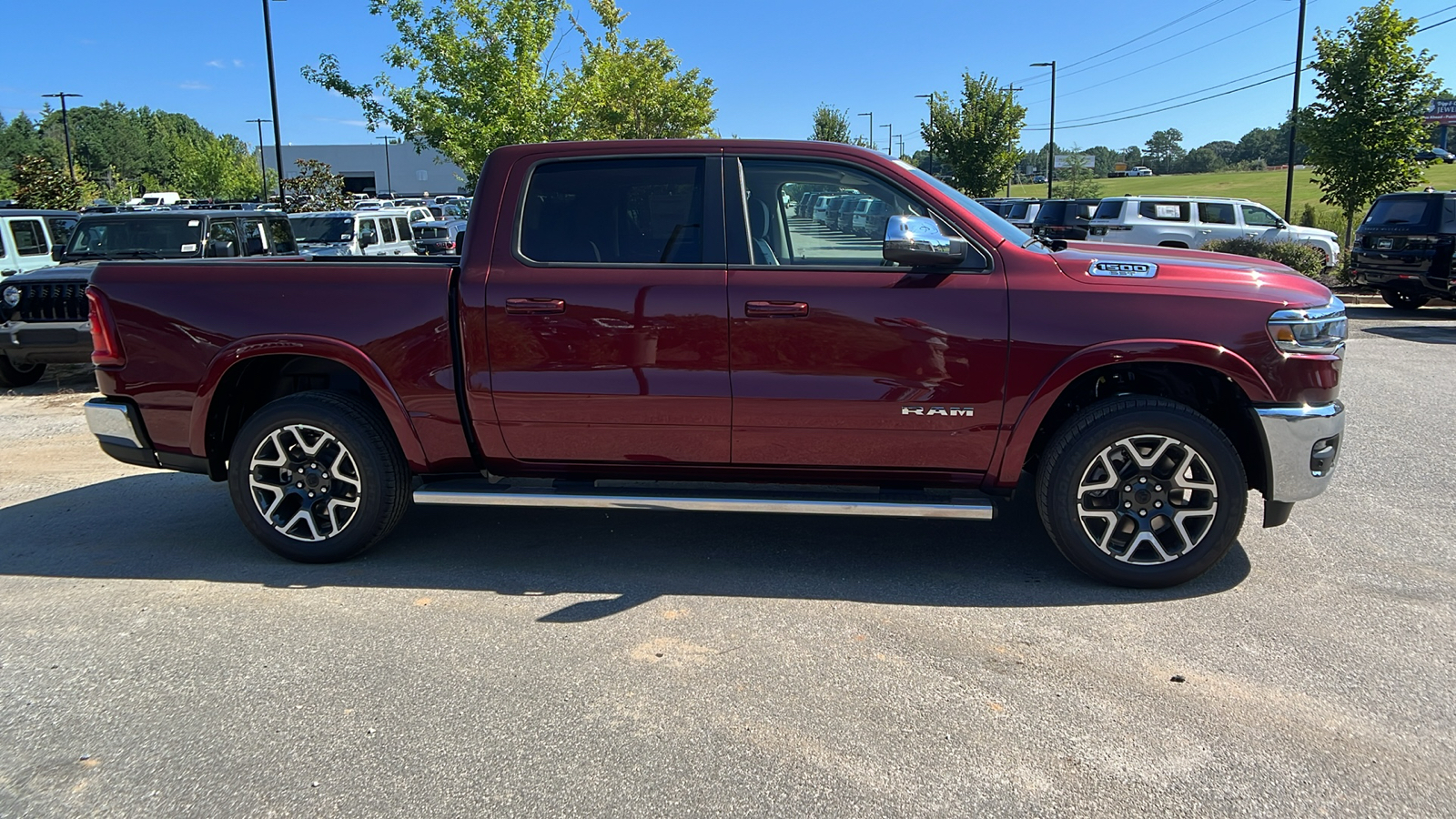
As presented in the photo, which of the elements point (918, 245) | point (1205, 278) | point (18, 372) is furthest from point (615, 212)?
point (18, 372)

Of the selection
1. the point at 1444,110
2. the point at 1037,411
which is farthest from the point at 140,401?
the point at 1444,110

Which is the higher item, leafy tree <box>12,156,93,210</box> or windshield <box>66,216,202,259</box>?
leafy tree <box>12,156,93,210</box>

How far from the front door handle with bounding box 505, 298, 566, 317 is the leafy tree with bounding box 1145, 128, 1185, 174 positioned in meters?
160

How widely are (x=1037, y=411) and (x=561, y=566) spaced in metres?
2.32

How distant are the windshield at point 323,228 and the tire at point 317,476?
1313 centimetres

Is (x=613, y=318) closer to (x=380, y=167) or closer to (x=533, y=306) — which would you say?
(x=533, y=306)

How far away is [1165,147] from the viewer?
155 meters

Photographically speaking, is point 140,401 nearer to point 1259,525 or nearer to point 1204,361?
point 1204,361

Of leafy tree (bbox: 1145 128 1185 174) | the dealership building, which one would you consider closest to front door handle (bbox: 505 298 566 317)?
the dealership building

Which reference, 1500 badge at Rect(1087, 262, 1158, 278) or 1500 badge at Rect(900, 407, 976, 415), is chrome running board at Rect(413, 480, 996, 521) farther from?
1500 badge at Rect(1087, 262, 1158, 278)

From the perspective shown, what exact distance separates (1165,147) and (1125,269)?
558 feet

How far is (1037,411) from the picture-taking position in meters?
4.20

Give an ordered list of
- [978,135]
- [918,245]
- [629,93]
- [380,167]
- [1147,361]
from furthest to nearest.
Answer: [380,167] < [978,135] < [629,93] < [1147,361] < [918,245]

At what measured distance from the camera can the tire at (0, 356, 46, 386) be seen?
32.8ft
